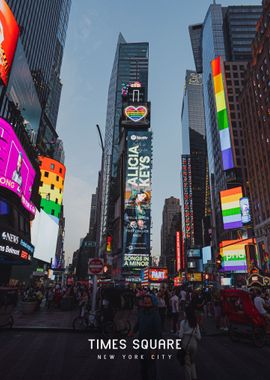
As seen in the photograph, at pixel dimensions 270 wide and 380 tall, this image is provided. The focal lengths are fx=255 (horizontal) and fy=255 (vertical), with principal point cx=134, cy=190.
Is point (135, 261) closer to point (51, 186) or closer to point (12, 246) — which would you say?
point (51, 186)

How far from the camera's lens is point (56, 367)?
7039 millimetres

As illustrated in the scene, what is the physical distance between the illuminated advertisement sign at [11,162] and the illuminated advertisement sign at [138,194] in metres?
44.6

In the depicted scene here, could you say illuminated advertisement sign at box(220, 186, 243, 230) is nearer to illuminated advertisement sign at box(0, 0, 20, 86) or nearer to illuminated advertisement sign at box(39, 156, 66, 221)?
illuminated advertisement sign at box(39, 156, 66, 221)

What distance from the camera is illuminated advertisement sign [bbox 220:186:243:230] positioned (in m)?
60.9

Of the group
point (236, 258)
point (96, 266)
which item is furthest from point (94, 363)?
point (236, 258)

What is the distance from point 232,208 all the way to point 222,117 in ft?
122

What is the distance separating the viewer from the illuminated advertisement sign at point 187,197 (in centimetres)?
14490

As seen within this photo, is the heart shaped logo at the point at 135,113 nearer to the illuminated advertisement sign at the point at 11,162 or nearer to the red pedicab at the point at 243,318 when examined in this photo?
the illuminated advertisement sign at the point at 11,162

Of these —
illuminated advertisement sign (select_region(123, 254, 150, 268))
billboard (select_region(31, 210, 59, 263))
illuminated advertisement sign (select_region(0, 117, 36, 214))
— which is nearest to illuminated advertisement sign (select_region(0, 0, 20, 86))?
illuminated advertisement sign (select_region(0, 117, 36, 214))

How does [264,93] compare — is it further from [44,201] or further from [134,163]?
[44,201]

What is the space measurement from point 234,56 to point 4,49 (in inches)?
4295

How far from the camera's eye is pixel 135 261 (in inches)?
2761

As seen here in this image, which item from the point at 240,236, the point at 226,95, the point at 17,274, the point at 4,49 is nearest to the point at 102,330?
the point at 17,274

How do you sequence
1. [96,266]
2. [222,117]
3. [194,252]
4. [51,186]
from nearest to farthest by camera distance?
[96,266] → [51,186] → [222,117] → [194,252]
